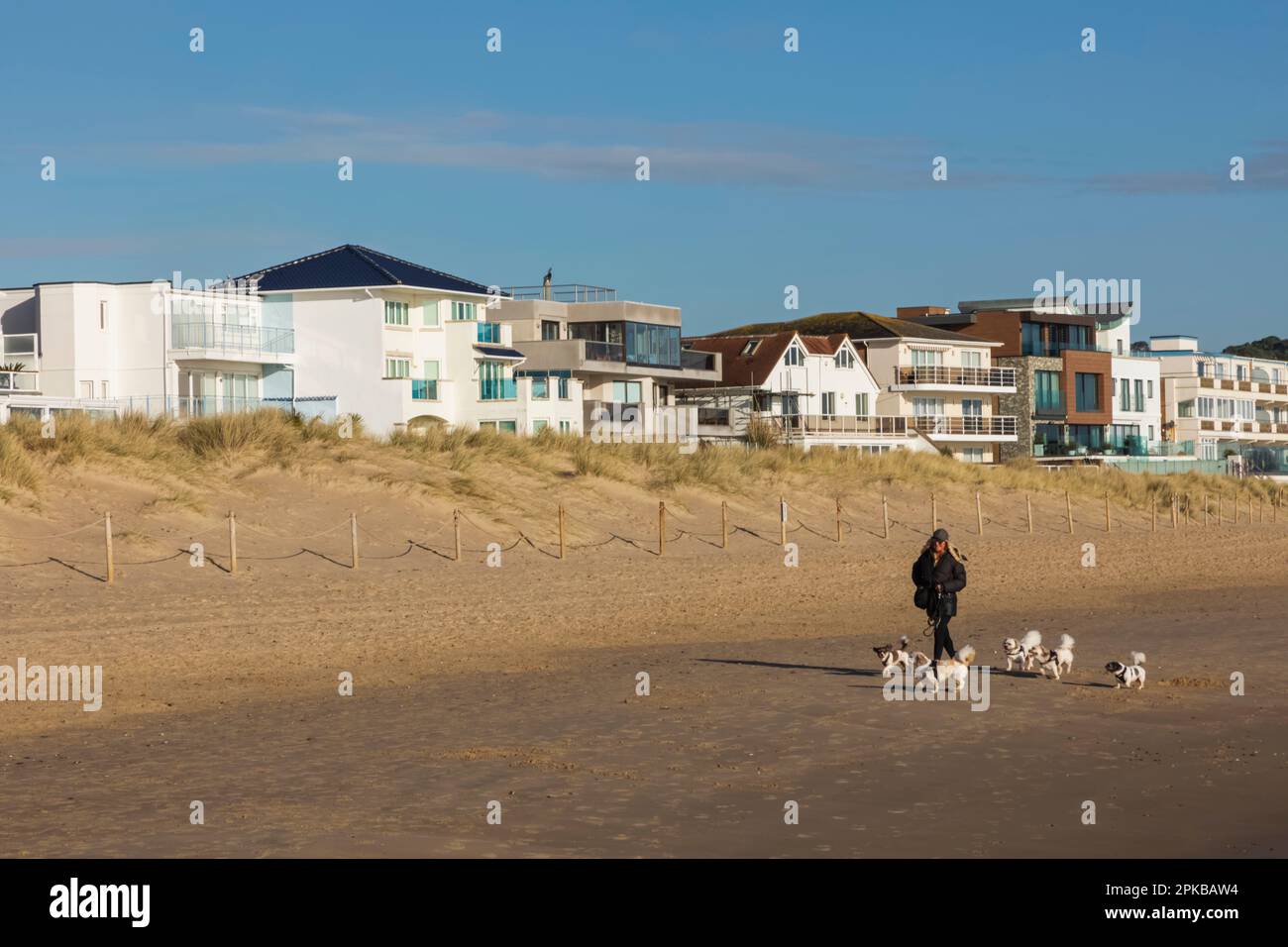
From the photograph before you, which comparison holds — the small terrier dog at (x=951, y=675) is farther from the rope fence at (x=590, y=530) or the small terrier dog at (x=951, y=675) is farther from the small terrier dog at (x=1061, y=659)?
the rope fence at (x=590, y=530)

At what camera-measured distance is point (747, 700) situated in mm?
16859

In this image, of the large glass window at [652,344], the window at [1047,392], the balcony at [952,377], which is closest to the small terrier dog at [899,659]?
the large glass window at [652,344]

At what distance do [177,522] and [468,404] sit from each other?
33.1 metres

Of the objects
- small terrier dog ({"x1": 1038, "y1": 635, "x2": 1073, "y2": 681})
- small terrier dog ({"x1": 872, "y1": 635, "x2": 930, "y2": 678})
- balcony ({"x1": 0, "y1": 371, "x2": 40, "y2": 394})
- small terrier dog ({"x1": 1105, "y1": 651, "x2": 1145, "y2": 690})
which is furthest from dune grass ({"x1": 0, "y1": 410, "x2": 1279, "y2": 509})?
small terrier dog ({"x1": 1105, "y1": 651, "x2": 1145, "y2": 690})

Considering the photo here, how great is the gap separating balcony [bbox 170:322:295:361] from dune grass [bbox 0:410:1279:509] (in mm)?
14596

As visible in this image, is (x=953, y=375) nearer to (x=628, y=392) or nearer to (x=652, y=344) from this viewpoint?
(x=652, y=344)

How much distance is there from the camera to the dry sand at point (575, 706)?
11227mm

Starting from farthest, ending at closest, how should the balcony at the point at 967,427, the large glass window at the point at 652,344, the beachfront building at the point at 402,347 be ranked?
the balcony at the point at 967,427 < the large glass window at the point at 652,344 < the beachfront building at the point at 402,347

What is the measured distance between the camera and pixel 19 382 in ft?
173

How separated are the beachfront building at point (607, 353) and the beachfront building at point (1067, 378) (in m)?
19.7

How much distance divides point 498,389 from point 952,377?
88.2ft

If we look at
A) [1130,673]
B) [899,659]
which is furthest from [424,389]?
[1130,673]

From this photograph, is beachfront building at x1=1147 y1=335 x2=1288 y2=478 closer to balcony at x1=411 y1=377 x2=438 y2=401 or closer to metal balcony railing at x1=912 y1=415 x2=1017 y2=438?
metal balcony railing at x1=912 y1=415 x2=1017 y2=438
